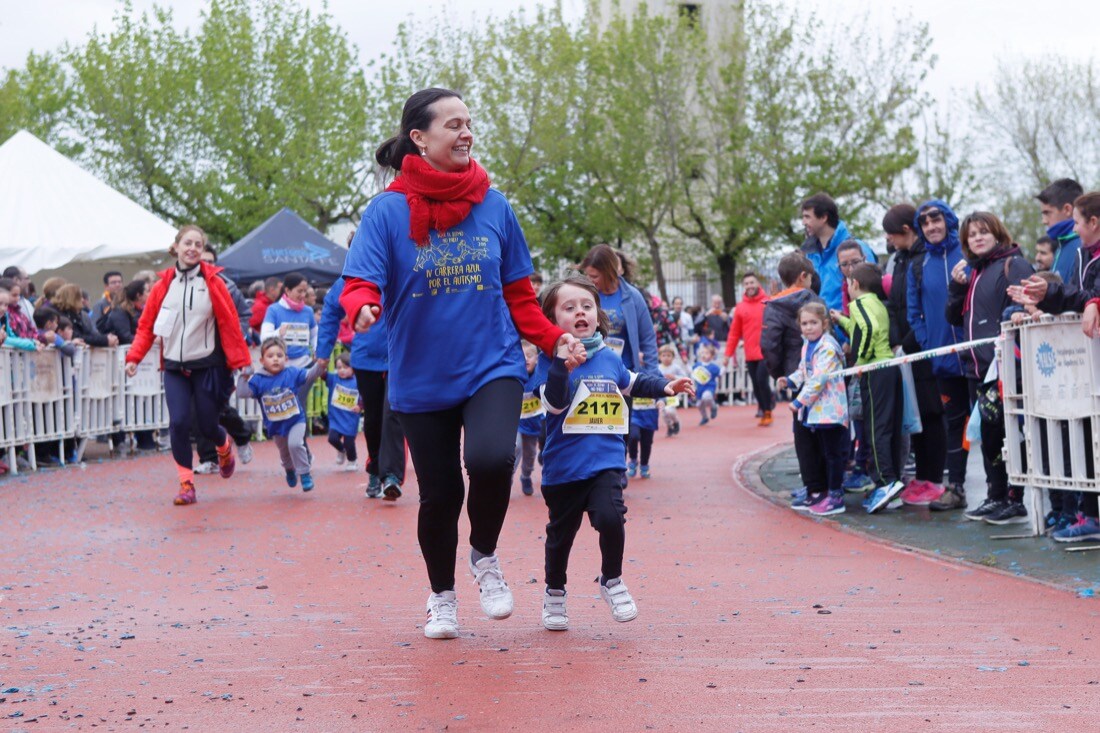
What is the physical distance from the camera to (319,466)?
14.8m

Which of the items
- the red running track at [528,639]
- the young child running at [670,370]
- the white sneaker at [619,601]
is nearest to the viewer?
the red running track at [528,639]

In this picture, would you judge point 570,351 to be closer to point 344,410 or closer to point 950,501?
point 950,501

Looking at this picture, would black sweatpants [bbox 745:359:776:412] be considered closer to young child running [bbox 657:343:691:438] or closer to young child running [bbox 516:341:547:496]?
young child running [bbox 657:343:691:438]

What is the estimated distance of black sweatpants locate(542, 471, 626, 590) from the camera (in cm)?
597

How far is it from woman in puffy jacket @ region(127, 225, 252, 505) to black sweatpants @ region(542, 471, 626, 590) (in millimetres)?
5680

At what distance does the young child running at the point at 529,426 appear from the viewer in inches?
432

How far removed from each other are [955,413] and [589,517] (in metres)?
4.85

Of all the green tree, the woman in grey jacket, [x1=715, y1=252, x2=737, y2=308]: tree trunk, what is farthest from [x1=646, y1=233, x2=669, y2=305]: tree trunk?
the woman in grey jacket

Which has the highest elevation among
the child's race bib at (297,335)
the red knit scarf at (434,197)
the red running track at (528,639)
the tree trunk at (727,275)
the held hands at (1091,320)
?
the tree trunk at (727,275)

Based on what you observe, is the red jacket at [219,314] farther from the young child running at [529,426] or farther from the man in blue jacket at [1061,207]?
the man in blue jacket at [1061,207]

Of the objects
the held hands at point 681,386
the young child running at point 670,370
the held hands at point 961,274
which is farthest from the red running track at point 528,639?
the young child running at point 670,370

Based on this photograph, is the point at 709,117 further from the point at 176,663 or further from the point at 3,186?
the point at 176,663

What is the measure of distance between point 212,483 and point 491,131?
29996mm

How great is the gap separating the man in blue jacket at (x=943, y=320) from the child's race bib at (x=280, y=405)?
503 cm
